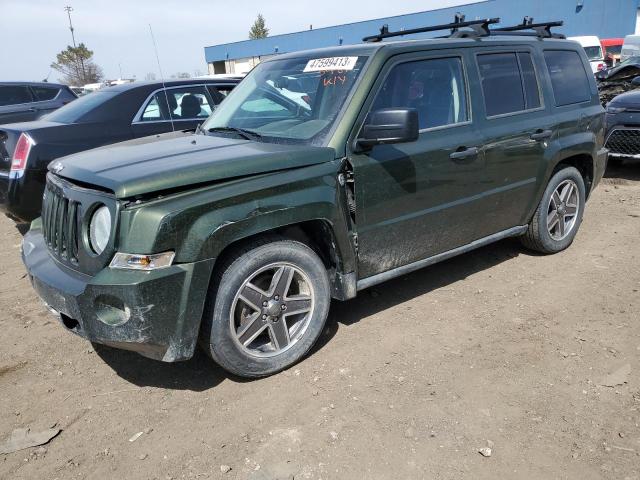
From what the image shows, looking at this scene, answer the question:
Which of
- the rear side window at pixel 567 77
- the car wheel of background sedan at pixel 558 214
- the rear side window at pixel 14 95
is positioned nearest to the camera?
the rear side window at pixel 567 77

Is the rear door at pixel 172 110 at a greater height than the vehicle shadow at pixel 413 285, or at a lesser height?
greater

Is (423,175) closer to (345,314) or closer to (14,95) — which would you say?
(345,314)

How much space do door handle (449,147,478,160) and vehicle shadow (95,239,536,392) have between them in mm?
1156

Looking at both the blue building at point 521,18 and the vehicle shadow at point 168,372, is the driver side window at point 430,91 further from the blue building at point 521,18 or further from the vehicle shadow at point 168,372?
the blue building at point 521,18

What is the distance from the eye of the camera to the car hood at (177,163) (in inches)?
102

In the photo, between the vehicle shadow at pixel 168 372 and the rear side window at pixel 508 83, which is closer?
the vehicle shadow at pixel 168 372

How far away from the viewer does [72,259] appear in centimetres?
282

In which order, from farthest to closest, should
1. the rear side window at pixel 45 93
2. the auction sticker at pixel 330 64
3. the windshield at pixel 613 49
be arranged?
the windshield at pixel 613 49 < the rear side window at pixel 45 93 < the auction sticker at pixel 330 64

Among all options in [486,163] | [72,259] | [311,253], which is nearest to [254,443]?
[311,253]

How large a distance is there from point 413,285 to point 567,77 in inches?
91.6

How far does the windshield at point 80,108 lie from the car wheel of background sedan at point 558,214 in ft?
15.2

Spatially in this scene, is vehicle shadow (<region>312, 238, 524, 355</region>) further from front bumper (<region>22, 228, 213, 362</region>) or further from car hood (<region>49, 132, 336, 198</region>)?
car hood (<region>49, 132, 336, 198</region>)

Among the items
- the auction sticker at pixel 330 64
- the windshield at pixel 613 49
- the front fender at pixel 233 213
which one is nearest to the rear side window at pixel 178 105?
the auction sticker at pixel 330 64

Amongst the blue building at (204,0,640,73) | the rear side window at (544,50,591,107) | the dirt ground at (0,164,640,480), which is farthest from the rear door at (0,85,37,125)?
the blue building at (204,0,640,73)
